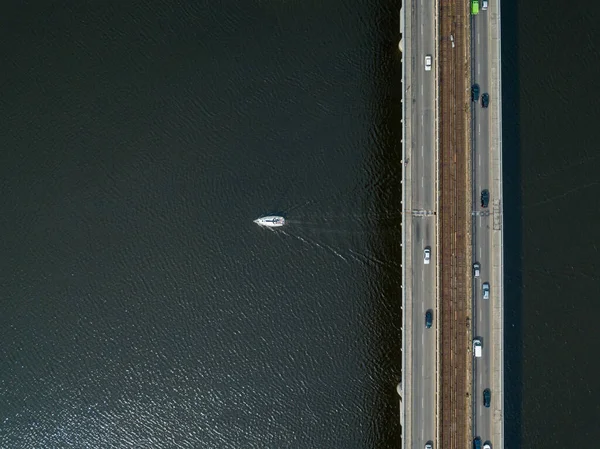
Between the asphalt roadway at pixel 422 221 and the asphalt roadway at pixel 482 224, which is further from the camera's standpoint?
the asphalt roadway at pixel 422 221

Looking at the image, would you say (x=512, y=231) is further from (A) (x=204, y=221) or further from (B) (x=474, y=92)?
(A) (x=204, y=221)

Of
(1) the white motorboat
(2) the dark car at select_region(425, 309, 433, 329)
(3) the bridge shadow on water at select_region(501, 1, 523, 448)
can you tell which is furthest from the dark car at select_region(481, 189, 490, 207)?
(1) the white motorboat

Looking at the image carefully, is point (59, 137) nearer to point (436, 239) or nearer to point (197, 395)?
point (197, 395)

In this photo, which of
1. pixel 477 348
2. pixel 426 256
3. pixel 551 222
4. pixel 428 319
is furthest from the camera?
pixel 551 222

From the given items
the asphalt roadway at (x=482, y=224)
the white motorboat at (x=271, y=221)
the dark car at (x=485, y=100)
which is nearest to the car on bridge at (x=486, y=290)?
the asphalt roadway at (x=482, y=224)

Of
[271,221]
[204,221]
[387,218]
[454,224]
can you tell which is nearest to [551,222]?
[454,224]

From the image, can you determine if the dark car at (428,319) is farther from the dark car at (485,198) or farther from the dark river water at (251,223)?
the dark car at (485,198)
